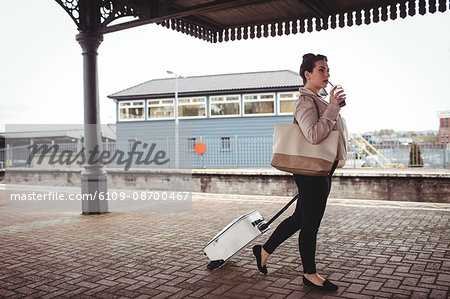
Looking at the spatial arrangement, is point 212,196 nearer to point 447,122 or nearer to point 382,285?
point 382,285

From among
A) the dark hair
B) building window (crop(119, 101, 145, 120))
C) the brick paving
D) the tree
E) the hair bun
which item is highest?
building window (crop(119, 101, 145, 120))

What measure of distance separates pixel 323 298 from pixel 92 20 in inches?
282

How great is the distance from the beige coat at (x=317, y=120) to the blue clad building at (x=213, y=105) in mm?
20342

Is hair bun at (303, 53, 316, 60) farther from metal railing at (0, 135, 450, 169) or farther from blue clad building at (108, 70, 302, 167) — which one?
blue clad building at (108, 70, 302, 167)

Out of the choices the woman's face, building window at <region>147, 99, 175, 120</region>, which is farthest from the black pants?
building window at <region>147, 99, 175, 120</region>

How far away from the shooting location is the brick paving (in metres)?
3.79

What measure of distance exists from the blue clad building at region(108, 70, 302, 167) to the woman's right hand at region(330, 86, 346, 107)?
20445mm

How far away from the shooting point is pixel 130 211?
905 cm

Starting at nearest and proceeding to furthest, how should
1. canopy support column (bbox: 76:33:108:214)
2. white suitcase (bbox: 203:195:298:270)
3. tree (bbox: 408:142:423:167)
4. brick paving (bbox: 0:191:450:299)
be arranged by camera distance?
brick paving (bbox: 0:191:450:299) → white suitcase (bbox: 203:195:298:270) → canopy support column (bbox: 76:33:108:214) → tree (bbox: 408:142:423:167)

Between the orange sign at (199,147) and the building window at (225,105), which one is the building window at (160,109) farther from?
the orange sign at (199,147)

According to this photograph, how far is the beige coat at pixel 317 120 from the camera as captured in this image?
340 centimetres

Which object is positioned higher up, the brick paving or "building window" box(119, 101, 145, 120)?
"building window" box(119, 101, 145, 120)

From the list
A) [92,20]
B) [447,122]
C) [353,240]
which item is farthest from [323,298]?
[447,122]

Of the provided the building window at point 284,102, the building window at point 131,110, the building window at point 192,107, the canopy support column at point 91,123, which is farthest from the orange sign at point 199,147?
the building window at point 131,110
